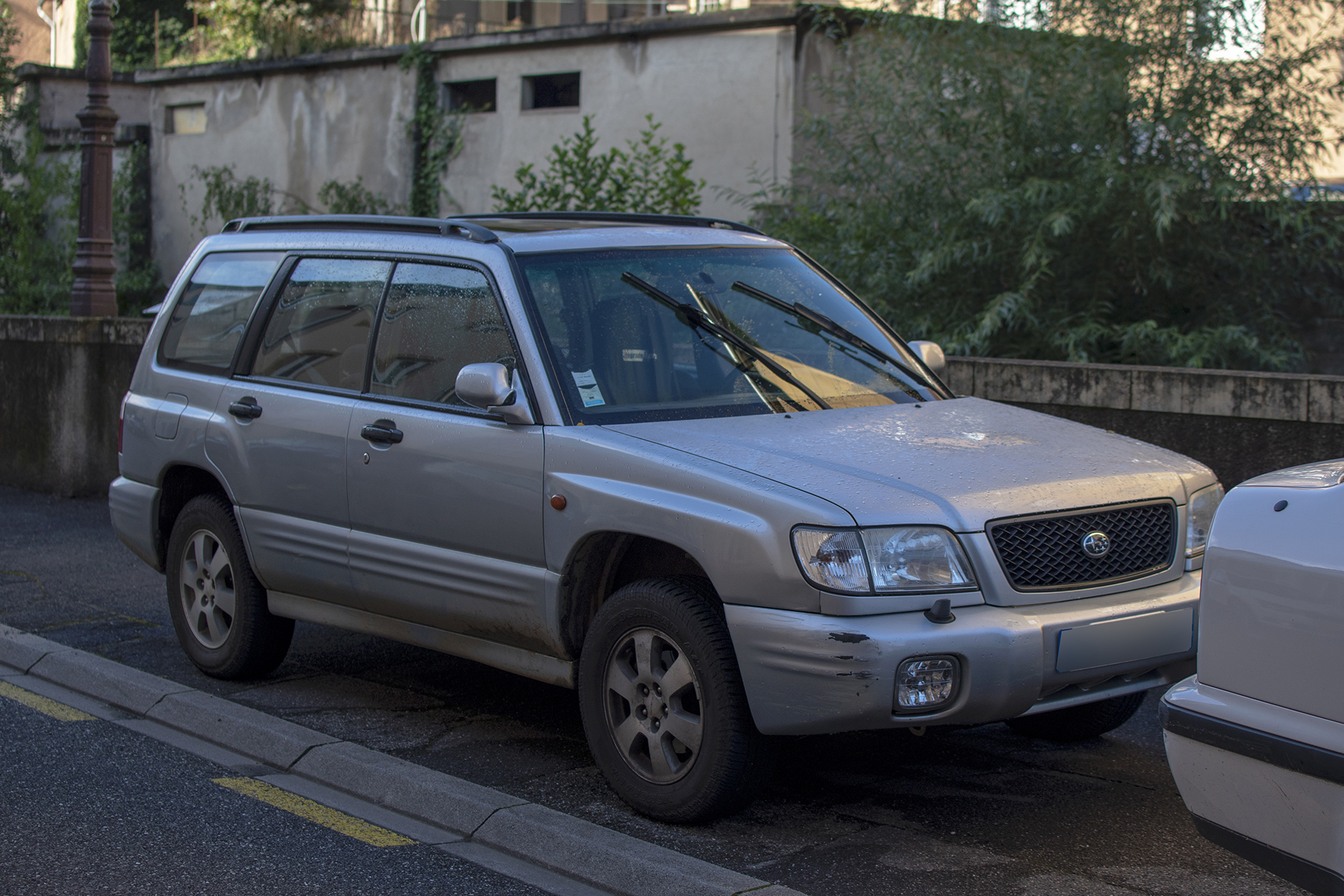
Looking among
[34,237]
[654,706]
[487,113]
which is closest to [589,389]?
[654,706]

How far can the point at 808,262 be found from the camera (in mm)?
5719

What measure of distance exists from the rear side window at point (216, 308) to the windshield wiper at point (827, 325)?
205 centimetres

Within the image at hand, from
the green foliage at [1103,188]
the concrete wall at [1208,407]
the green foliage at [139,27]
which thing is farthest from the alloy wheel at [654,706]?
the green foliage at [139,27]

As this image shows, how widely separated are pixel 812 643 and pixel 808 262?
2244mm

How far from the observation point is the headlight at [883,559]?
153 inches

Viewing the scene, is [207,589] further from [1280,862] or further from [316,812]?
[1280,862]

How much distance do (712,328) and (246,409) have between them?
199cm

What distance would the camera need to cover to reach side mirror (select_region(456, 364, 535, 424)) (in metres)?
4.59

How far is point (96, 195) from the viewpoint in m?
11.8

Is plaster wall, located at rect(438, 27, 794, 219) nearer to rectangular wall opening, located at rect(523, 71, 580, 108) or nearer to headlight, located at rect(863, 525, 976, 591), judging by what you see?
rectangular wall opening, located at rect(523, 71, 580, 108)

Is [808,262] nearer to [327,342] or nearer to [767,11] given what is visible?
[327,342]

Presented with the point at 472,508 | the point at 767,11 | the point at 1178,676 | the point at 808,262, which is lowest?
the point at 1178,676

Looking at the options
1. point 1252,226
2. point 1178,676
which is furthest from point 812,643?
point 1252,226

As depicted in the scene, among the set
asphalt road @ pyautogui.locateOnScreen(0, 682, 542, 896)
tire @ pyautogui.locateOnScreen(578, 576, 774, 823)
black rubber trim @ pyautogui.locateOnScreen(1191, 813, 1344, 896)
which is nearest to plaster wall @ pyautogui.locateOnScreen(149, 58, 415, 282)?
asphalt road @ pyautogui.locateOnScreen(0, 682, 542, 896)
